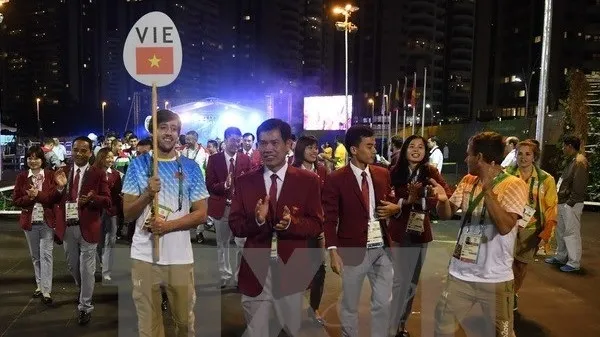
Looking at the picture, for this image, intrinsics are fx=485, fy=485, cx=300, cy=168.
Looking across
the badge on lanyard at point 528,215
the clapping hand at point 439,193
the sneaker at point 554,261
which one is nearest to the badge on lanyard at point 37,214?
the clapping hand at point 439,193

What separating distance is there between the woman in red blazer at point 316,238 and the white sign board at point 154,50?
2106 mm

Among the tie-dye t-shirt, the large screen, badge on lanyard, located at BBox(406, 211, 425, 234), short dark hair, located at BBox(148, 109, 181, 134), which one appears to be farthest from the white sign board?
the large screen

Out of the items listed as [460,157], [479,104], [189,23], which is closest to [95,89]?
[189,23]

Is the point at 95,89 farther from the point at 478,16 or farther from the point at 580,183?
the point at 580,183

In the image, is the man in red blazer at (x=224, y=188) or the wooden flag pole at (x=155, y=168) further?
the man in red blazer at (x=224, y=188)

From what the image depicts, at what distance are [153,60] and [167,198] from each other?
1138mm

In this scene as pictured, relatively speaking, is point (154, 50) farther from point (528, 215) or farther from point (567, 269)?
point (567, 269)

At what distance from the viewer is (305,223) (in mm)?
3486

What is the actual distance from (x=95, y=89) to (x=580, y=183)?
3876 inches

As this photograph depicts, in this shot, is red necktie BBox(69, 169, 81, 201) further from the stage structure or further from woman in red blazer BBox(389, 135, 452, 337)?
the stage structure

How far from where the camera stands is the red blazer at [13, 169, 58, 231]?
548cm

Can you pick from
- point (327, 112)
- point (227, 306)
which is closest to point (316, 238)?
point (227, 306)

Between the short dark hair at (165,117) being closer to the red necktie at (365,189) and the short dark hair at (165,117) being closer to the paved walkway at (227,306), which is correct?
the red necktie at (365,189)

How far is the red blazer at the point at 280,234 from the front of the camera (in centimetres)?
346
